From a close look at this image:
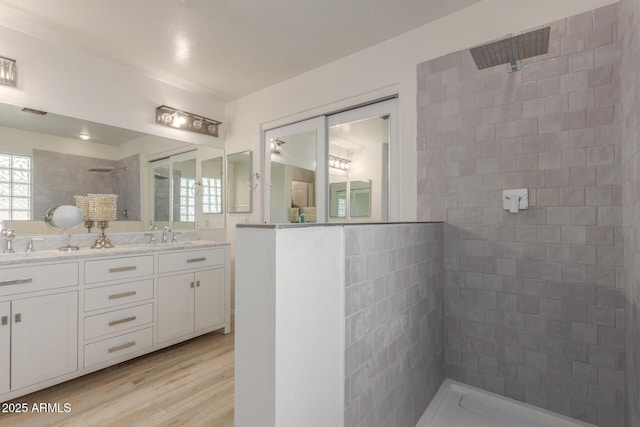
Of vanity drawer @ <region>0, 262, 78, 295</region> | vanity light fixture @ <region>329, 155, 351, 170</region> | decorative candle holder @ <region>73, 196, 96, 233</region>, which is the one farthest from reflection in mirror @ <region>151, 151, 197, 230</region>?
vanity light fixture @ <region>329, 155, 351, 170</region>

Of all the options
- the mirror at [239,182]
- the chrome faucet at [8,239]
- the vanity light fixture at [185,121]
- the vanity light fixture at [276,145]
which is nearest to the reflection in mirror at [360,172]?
the vanity light fixture at [276,145]

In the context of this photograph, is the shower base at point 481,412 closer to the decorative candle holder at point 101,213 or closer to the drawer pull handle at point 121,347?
the drawer pull handle at point 121,347

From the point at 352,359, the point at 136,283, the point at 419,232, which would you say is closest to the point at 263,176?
the point at 136,283

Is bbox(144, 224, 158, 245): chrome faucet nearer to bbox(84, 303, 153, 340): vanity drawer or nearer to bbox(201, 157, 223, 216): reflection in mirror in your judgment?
bbox(201, 157, 223, 216): reflection in mirror

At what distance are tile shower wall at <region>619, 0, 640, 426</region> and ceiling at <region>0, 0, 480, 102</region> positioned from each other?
93 centimetres

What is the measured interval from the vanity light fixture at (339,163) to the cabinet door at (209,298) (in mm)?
1471

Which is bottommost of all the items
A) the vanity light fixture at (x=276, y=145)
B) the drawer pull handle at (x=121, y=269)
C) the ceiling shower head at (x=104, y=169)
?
the drawer pull handle at (x=121, y=269)

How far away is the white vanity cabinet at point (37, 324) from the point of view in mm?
1664

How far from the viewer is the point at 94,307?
2.01m

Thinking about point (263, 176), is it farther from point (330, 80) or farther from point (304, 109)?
point (330, 80)

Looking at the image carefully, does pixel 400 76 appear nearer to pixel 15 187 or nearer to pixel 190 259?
pixel 190 259

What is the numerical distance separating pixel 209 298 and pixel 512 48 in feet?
9.32

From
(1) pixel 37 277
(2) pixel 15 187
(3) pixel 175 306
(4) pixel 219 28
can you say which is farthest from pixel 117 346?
(4) pixel 219 28

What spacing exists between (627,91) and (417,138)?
1041 mm
